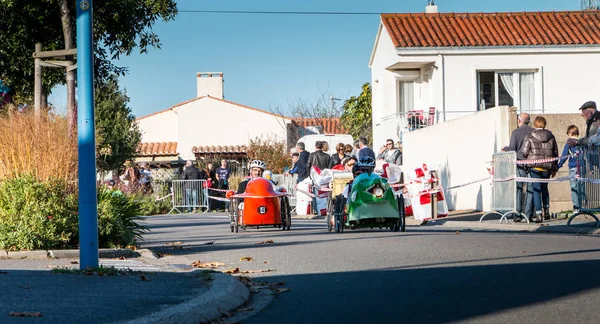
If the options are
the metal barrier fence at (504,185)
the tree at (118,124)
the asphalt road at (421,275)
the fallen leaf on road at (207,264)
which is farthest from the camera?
the tree at (118,124)

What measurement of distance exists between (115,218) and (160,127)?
54.0 metres

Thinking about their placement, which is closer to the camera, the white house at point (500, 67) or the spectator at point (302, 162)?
the spectator at point (302, 162)

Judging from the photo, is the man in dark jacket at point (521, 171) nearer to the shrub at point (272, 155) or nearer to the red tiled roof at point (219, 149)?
the shrub at point (272, 155)

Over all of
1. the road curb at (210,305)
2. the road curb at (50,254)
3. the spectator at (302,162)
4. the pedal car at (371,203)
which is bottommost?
the road curb at (50,254)

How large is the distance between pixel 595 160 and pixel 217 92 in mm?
54211

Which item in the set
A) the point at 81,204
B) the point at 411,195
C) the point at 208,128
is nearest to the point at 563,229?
the point at 411,195

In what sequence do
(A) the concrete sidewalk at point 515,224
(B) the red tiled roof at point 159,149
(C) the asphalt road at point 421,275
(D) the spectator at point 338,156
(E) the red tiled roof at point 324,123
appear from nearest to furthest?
(C) the asphalt road at point 421,275 < (A) the concrete sidewalk at point 515,224 < (D) the spectator at point 338,156 < (B) the red tiled roof at point 159,149 < (E) the red tiled roof at point 324,123

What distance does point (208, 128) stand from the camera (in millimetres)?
65188

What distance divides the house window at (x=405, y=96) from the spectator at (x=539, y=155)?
20634 mm

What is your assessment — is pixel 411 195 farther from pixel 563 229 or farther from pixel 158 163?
pixel 158 163

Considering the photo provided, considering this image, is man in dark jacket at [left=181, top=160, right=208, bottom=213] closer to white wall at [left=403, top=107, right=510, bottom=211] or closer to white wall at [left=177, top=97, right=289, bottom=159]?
white wall at [left=403, top=107, right=510, bottom=211]

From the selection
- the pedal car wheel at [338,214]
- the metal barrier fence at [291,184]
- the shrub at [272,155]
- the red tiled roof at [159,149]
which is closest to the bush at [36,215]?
the pedal car wheel at [338,214]

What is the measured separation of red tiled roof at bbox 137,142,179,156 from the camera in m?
63.3

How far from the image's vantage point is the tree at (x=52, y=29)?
2420 cm
